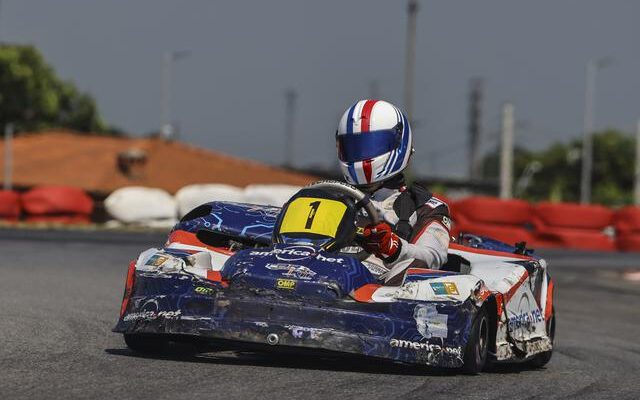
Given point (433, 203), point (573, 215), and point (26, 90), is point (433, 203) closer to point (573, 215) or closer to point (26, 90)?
point (573, 215)

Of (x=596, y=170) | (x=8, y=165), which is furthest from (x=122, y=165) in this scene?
(x=596, y=170)

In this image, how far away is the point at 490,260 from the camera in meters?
9.01

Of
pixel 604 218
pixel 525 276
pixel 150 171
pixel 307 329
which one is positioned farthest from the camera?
pixel 150 171

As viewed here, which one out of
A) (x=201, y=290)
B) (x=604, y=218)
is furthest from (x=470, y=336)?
(x=604, y=218)

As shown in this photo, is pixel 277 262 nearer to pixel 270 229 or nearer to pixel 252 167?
pixel 270 229

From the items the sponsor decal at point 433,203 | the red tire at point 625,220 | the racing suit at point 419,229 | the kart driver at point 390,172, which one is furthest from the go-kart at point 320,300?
the red tire at point 625,220

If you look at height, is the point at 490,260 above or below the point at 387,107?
below

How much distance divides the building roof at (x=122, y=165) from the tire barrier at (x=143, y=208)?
1141 centimetres

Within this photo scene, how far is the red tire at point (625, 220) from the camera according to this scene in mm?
29483

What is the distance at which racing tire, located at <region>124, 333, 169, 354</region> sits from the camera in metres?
7.80

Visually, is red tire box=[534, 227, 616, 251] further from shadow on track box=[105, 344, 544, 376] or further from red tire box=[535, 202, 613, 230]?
shadow on track box=[105, 344, 544, 376]

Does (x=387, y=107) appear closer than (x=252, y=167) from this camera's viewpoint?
Yes

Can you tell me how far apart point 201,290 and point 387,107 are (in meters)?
1.97

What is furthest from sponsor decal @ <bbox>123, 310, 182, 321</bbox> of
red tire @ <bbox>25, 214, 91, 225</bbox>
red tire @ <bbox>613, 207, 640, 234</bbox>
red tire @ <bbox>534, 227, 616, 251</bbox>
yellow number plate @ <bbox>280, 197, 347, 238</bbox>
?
red tire @ <bbox>613, 207, 640, 234</bbox>
